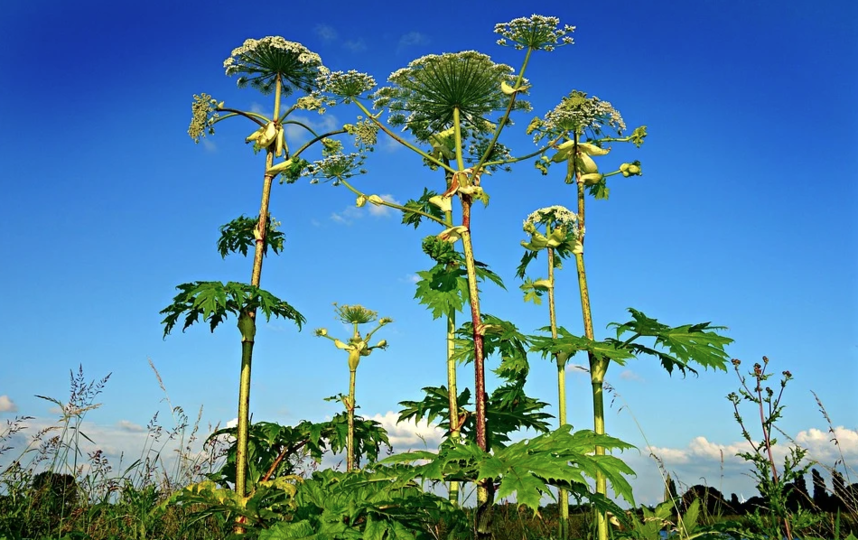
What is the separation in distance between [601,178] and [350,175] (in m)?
2.39

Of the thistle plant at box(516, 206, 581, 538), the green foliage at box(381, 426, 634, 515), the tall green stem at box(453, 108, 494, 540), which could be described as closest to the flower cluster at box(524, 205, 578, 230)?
the thistle plant at box(516, 206, 581, 538)

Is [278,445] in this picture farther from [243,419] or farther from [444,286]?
[444,286]

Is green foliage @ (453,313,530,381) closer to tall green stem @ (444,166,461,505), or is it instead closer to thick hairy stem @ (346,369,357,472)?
tall green stem @ (444,166,461,505)

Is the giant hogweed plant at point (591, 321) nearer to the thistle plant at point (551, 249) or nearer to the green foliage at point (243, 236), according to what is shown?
the thistle plant at point (551, 249)

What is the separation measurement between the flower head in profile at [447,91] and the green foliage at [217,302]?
204 cm

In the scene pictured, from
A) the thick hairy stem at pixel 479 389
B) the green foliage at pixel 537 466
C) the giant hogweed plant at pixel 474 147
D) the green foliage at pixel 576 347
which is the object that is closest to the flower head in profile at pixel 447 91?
the giant hogweed plant at pixel 474 147

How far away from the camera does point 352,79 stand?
17.3 ft

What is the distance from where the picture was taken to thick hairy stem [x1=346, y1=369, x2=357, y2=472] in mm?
6846

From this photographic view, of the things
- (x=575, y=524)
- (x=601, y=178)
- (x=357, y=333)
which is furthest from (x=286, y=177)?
(x=575, y=524)

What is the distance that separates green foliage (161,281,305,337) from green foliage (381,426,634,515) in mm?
2847

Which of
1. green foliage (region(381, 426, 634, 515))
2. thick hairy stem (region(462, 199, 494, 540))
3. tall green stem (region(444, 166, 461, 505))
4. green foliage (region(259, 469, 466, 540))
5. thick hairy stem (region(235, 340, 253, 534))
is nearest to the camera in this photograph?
green foliage (region(381, 426, 634, 515))

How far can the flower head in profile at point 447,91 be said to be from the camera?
192 inches

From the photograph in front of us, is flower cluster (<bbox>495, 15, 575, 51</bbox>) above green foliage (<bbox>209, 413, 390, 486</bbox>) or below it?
above

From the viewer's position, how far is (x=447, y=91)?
5074mm
